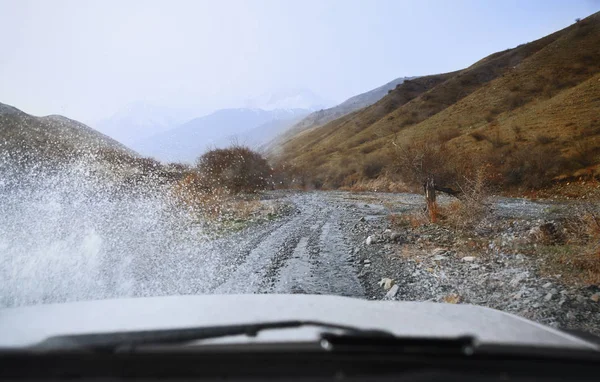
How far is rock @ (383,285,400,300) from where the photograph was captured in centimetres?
712

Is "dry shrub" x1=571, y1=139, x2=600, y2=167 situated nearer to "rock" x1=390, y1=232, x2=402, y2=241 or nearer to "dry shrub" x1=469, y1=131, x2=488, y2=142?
"dry shrub" x1=469, y1=131, x2=488, y2=142

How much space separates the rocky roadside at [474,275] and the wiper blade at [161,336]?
4.51 meters

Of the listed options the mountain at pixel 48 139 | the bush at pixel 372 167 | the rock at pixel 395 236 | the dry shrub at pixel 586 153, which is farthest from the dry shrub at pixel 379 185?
the rock at pixel 395 236

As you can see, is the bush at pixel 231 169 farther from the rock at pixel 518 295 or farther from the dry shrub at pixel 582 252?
the rock at pixel 518 295

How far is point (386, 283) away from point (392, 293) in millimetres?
599

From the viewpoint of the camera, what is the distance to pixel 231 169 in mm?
34156

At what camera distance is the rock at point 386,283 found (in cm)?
772

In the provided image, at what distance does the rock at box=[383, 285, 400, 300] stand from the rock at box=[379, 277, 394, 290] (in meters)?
0.13

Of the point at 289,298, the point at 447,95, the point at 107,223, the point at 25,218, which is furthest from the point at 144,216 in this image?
the point at 447,95

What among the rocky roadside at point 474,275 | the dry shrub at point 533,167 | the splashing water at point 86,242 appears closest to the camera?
the rocky roadside at point 474,275

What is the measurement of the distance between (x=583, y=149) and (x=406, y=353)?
115 feet

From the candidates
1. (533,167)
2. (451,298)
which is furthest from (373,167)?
(451,298)

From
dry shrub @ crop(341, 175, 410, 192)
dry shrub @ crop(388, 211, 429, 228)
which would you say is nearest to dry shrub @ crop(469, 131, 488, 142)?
dry shrub @ crop(341, 175, 410, 192)

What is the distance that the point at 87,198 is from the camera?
744 inches
